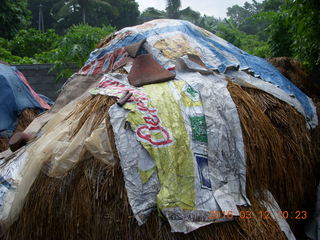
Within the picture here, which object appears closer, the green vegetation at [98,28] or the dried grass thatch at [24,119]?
the green vegetation at [98,28]

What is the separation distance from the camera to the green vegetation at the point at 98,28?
4125 mm

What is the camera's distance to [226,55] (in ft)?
11.7

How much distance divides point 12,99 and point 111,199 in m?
2.85

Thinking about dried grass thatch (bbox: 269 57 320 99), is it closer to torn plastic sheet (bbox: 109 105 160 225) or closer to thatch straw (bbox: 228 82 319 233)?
thatch straw (bbox: 228 82 319 233)

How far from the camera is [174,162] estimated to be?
7.82 feet

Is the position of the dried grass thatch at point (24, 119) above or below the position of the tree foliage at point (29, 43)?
above

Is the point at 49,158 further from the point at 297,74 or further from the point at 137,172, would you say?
the point at 297,74

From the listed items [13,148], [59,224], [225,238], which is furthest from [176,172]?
[13,148]

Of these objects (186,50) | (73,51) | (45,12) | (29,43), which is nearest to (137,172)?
(186,50)

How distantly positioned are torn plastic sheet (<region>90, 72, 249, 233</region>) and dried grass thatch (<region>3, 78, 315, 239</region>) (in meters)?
0.08

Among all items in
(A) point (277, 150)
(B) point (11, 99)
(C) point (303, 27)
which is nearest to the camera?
(A) point (277, 150)

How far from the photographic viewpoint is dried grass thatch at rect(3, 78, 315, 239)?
225 cm

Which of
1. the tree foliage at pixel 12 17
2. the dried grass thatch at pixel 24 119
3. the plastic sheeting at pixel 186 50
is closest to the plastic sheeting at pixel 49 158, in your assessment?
the plastic sheeting at pixel 186 50

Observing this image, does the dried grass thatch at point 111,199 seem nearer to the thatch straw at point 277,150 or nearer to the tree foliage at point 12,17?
the thatch straw at point 277,150
